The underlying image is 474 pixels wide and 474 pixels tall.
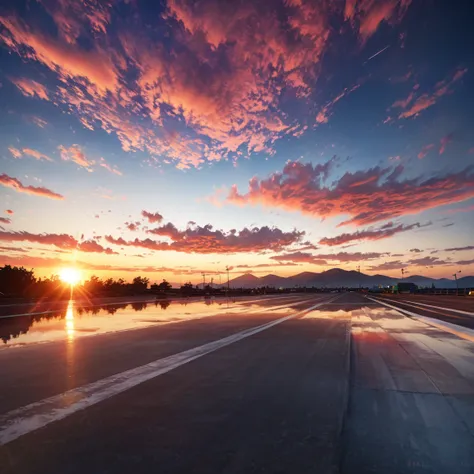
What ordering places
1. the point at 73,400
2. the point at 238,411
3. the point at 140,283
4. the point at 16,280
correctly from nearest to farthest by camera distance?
the point at 238,411
the point at 73,400
the point at 16,280
the point at 140,283

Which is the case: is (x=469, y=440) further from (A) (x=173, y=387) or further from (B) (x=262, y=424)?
(A) (x=173, y=387)

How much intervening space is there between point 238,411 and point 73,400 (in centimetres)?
308

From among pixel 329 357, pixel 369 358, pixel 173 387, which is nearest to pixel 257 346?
pixel 329 357

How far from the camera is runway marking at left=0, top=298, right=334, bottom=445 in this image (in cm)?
472

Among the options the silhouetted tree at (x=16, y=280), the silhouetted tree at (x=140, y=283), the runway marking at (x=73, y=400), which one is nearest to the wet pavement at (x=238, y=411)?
the runway marking at (x=73, y=400)

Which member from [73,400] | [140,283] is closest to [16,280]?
[140,283]

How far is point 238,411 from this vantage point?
17.3 ft

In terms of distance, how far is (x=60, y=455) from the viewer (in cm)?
387

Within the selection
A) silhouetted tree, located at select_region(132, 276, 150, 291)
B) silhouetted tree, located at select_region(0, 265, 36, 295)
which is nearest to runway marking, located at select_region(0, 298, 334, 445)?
silhouetted tree, located at select_region(0, 265, 36, 295)

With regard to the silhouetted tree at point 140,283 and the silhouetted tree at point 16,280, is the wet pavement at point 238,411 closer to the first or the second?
the silhouetted tree at point 16,280

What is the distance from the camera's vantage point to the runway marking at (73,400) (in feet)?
15.5

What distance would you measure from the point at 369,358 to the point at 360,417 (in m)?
4.73

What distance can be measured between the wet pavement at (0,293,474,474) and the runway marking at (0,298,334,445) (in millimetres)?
32

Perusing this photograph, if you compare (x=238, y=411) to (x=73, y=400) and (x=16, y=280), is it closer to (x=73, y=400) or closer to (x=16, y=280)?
(x=73, y=400)
